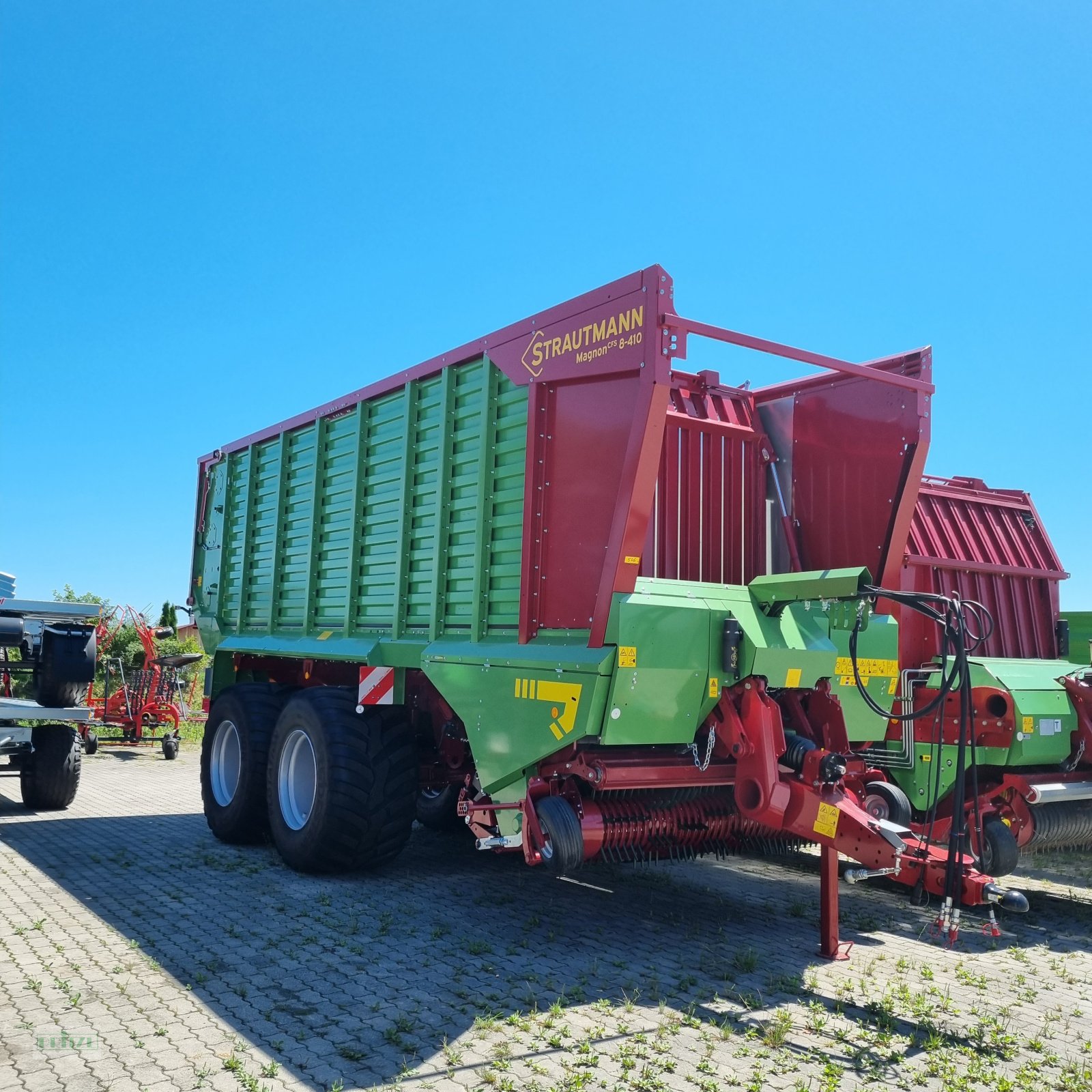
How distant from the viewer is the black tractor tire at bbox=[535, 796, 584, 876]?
4.64m

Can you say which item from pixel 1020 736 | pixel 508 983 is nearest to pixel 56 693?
pixel 508 983

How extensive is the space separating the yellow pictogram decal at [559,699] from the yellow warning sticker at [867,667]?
1.56 meters

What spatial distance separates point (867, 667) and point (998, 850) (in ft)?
6.05

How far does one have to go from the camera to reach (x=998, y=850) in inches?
250

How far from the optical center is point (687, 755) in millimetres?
5117

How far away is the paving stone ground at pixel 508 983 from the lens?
12.0ft

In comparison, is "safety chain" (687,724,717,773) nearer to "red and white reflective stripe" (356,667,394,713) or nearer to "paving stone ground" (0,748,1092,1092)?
"paving stone ground" (0,748,1092,1092)

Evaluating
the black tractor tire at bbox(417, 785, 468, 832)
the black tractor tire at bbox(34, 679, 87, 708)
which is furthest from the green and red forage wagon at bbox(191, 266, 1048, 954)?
the black tractor tire at bbox(34, 679, 87, 708)

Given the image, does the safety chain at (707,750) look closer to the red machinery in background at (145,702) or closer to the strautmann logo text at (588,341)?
the strautmann logo text at (588,341)

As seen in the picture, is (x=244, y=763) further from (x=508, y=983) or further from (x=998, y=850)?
(x=998, y=850)

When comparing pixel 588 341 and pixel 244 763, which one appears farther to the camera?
pixel 244 763

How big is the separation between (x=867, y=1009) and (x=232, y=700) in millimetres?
5502

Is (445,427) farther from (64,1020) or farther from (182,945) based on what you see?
(64,1020)

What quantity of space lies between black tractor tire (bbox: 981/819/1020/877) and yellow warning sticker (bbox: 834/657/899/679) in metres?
1.56
